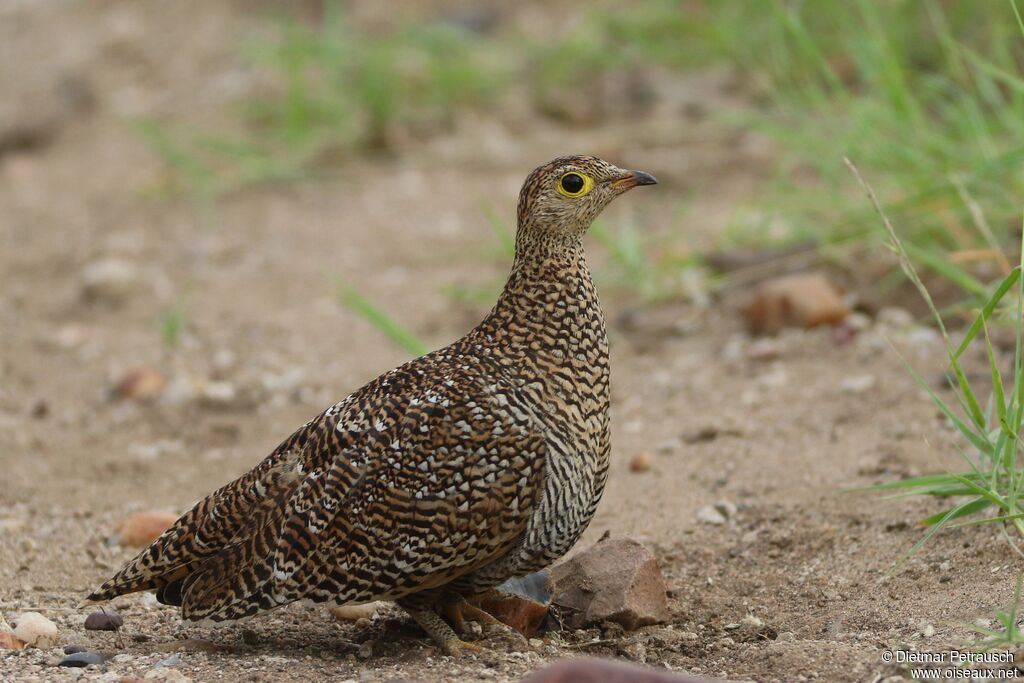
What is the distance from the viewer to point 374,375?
23.8ft

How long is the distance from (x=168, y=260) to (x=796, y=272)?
4120 mm

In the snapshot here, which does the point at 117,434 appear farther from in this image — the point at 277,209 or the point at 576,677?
the point at 576,677

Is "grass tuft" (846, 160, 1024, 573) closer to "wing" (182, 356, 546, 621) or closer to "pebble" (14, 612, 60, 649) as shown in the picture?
"wing" (182, 356, 546, 621)

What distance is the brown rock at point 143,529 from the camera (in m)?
5.27

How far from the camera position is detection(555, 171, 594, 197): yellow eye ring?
4.37 meters

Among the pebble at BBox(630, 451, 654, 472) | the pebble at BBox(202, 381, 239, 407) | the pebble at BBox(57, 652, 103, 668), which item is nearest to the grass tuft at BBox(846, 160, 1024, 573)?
the pebble at BBox(630, 451, 654, 472)

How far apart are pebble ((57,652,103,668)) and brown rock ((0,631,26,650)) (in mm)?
233

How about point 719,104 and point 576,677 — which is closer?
point 576,677

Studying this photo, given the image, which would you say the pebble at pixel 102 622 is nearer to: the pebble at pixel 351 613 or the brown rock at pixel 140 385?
the pebble at pixel 351 613

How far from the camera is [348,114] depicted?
10164 mm

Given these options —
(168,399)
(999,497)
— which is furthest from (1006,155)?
(168,399)

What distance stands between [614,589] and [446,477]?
72 cm

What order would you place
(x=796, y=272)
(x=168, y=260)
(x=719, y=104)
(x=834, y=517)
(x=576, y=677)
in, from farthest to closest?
1. (x=719, y=104)
2. (x=168, y=260)
3. (x=796, y=272)
4. (x=834, y=517)
5. (x=576, y=677)

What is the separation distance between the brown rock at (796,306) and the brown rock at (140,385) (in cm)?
304
